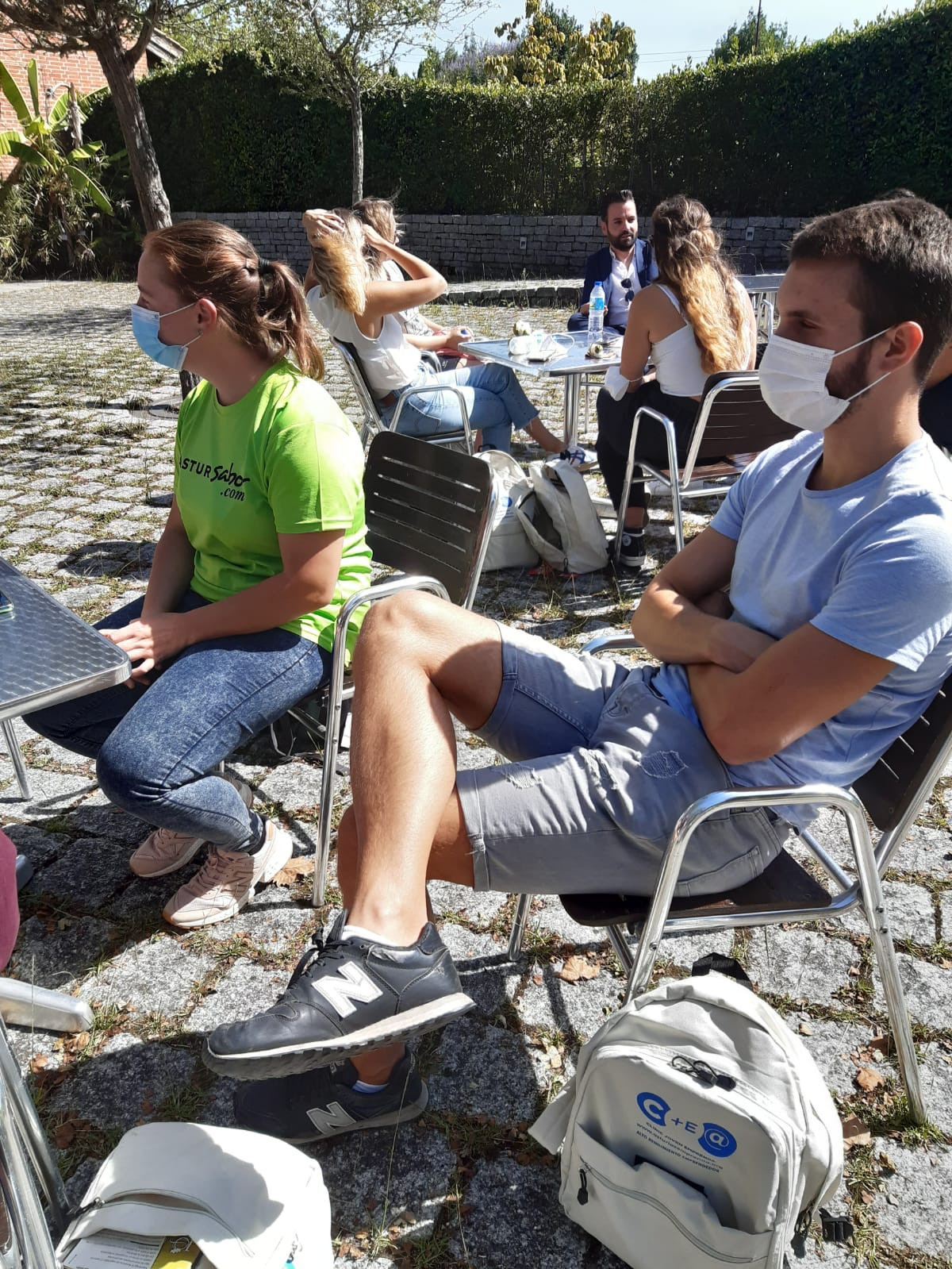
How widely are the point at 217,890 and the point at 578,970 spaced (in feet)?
3.14

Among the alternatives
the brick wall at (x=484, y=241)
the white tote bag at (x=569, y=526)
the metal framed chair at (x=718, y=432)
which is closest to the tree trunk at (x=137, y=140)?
A: the white tote bag at (x=569, y=526)

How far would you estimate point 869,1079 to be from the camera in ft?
6.70

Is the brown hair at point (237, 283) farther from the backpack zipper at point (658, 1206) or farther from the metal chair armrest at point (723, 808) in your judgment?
the backpack zipper at point (658, 1206)

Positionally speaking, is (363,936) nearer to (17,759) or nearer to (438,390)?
(17,759)

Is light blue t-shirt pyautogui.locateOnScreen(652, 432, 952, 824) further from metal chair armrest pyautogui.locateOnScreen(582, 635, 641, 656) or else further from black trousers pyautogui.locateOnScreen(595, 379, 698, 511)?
black trousers pyautogui.locateOnScreen(595, 379, 698, 511)

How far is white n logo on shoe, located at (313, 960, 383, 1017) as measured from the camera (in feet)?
4.85

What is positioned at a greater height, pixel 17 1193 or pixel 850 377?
pixel 850 377

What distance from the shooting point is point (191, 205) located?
19062 millimetres

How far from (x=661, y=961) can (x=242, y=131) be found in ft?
63.0

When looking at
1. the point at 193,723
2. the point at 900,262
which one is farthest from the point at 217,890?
the point at 900,262

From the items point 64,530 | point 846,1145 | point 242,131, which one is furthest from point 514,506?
point 242,131

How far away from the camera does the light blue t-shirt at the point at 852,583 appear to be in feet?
5.28

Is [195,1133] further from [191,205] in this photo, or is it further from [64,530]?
[191,205]

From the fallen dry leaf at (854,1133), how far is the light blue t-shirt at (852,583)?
2.13ft
